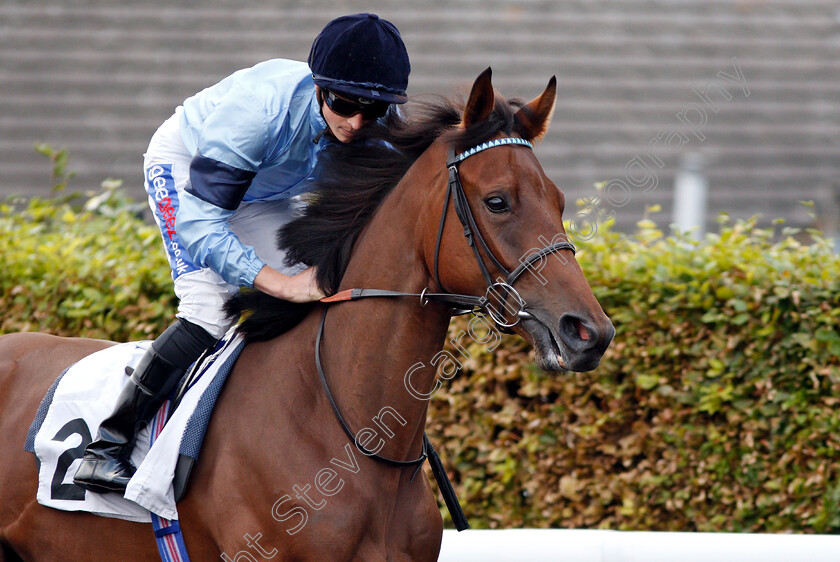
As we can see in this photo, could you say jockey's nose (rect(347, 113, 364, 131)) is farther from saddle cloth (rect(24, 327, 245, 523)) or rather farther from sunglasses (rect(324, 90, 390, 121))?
saddle cloth (rect(24, 327, 245, 523))

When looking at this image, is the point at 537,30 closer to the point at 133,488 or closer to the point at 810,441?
the point at 810,441

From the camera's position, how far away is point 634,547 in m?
3.26

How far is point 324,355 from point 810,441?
105 inches

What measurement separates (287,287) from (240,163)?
381mm

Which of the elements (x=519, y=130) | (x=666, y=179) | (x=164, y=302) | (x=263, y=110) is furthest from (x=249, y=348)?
(x=666, y=179)

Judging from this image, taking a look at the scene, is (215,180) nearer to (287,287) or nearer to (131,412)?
(287,287)

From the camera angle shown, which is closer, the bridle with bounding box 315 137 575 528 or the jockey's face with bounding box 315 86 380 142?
the bridle with bounding box 315 137 575 528

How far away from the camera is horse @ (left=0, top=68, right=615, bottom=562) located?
2.11 metres

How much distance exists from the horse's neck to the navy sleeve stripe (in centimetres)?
44

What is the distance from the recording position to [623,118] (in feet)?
24.7

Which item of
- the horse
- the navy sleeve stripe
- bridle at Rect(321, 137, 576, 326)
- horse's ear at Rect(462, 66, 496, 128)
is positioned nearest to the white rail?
the horse

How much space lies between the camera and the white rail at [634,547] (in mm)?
3176

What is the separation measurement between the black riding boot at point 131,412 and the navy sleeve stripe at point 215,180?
0.44 m

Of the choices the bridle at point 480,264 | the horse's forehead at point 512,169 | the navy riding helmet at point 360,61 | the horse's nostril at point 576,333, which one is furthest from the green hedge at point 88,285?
the horse's nostril at point 576,333
